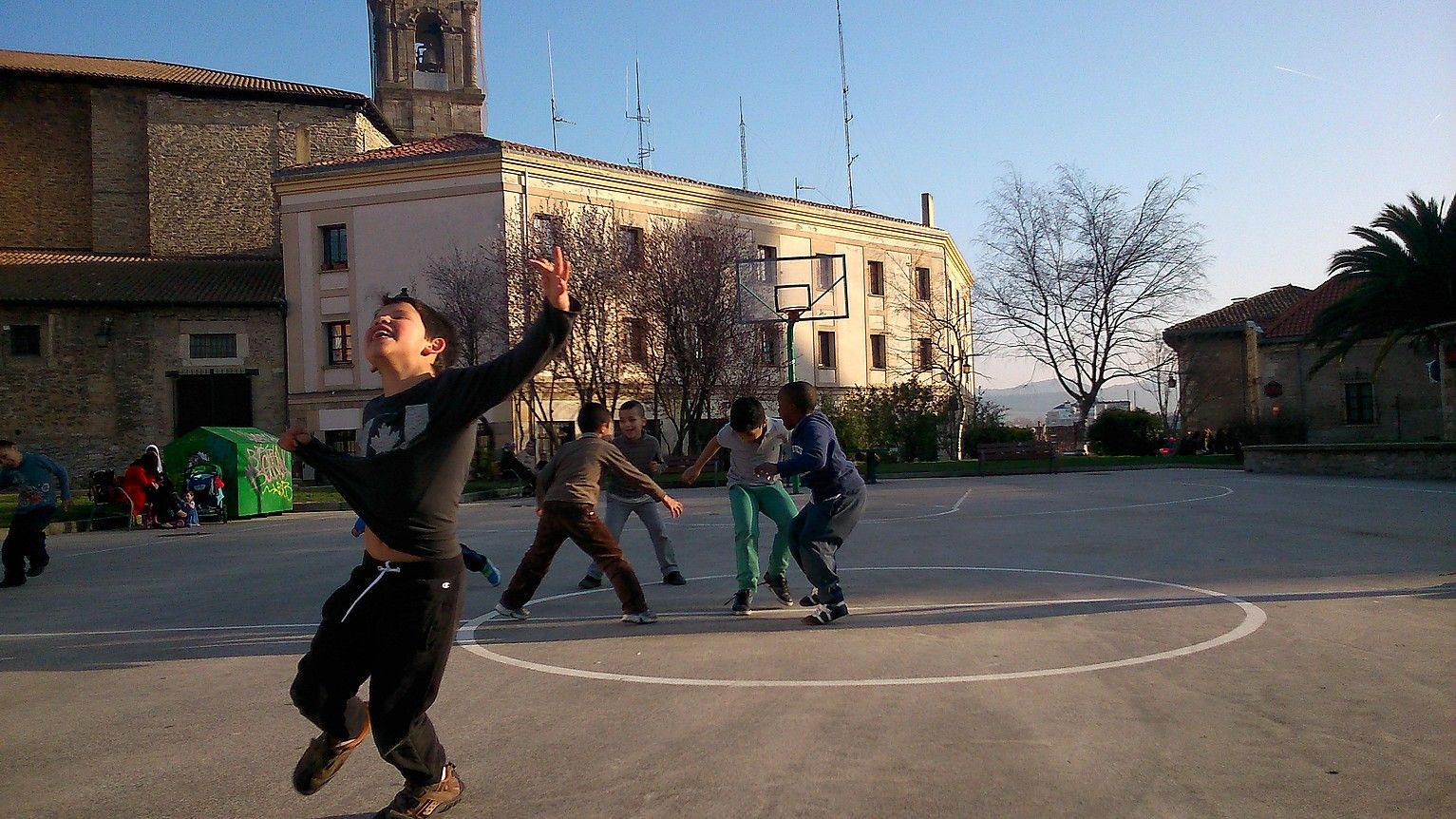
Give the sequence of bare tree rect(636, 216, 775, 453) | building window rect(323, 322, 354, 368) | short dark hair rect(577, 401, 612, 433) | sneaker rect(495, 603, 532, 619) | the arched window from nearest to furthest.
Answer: sneaker rect(495, 603, 532, 619), short dark hair rect(577, 401, 612, 433), bare tree rect(636, 216, 775, 453), building window rect(323, 322, 354, 368), the arched window

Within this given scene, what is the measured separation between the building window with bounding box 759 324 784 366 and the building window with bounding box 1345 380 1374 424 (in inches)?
991

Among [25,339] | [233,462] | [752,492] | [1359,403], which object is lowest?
[752,492]

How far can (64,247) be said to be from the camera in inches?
1999

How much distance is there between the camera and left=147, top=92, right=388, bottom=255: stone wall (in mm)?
50312

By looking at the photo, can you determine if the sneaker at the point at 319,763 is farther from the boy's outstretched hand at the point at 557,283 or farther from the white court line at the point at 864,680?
the white court line at the point at 864,680

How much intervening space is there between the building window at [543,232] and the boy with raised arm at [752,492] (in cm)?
3176

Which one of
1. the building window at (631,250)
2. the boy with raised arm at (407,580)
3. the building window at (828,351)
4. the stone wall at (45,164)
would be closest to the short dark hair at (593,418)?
the boy with raised arm at (407,580)

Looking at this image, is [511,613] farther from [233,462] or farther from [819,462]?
[233,462]

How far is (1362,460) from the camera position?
3016cm

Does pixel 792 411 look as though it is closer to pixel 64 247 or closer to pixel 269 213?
pixel 269 213

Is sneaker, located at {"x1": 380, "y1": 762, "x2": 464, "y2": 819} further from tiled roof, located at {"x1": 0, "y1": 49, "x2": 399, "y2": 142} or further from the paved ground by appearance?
tiled roof, located at {"x1": 0, "y1": 49, "x2": 399, "y2": 142}

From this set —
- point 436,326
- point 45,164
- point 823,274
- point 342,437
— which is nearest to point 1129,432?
point 823,274

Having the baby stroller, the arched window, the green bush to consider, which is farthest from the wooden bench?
the arched window

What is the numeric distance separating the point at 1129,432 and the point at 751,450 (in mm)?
41249
